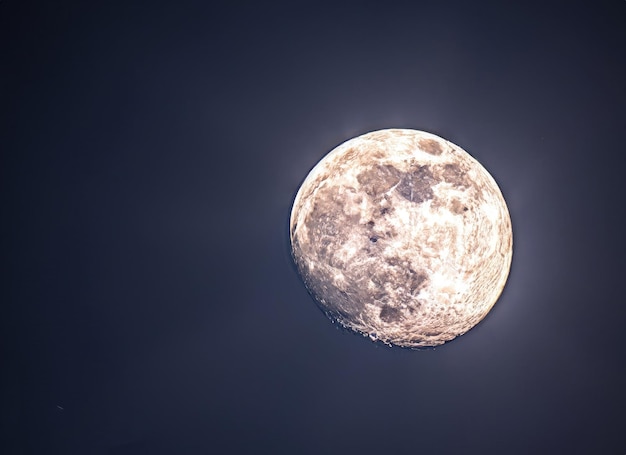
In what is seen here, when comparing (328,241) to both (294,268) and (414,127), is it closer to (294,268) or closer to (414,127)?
(294,268)

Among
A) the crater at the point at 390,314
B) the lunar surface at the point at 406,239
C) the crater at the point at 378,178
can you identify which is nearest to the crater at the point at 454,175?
the lunar surface at the point at 406,239

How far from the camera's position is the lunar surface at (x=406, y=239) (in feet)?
6.00

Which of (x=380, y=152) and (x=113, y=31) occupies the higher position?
(x=113, y=31)

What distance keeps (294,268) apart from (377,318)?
584 mm

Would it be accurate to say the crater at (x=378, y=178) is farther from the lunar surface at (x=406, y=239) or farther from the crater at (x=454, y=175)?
the crater at (x=454, y=175)

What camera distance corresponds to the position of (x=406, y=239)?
1.82m

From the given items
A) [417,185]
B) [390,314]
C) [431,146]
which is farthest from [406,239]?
[431,146]

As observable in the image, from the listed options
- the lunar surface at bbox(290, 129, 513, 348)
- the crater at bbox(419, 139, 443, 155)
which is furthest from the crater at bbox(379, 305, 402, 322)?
the crater at bbox(419, 139, 443, 155)

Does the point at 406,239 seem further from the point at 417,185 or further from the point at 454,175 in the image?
the point at 454,175

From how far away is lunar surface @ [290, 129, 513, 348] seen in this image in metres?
1.83

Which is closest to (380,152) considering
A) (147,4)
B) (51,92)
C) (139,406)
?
(147,4)

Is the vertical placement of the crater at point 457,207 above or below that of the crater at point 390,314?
above

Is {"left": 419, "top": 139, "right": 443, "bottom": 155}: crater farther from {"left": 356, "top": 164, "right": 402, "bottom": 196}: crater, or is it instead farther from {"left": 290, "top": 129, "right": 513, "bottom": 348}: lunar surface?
{"left": 356, "top": 164, "right": 402, "bottom": 196}: crater

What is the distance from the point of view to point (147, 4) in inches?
87.3
